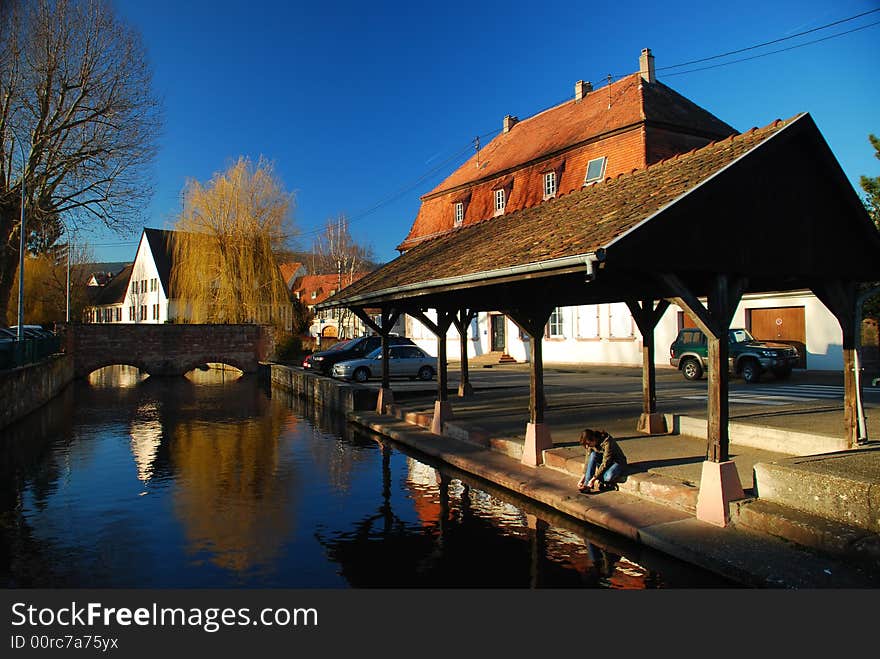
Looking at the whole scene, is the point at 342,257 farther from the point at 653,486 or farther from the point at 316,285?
the point at 653,486

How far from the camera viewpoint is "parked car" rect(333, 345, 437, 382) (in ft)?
82.6

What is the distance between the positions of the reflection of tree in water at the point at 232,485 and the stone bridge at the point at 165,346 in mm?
16930

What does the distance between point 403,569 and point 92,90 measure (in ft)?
85.5

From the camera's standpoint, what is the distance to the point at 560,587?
548 cm

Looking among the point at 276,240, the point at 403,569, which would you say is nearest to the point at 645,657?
the point at 403,569

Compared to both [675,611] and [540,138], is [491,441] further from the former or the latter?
[540,138]

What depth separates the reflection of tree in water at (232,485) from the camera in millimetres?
6711

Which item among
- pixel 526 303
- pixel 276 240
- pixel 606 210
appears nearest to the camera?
pixel 606 210

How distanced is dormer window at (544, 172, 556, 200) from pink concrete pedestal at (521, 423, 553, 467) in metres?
21.4

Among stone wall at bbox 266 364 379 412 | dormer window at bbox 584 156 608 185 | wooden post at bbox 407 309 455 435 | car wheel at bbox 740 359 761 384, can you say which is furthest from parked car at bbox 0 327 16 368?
dormer window at bbox 584 156 608 185

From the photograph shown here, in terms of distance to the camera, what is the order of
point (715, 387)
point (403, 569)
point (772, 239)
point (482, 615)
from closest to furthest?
point (482, 615), point (403, 569), point (715, 387), point (772, 239)

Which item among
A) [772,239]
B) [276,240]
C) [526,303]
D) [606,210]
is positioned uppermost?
[276,240]

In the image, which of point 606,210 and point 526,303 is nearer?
point 606,210

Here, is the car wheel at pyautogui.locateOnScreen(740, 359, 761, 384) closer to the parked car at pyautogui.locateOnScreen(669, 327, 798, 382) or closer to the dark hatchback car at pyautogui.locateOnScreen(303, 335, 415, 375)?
the parked car at pyautogui.locateOnScreen(669, 327, 798, 382)
